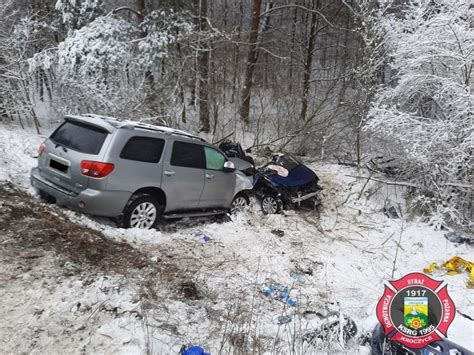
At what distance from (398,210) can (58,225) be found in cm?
789

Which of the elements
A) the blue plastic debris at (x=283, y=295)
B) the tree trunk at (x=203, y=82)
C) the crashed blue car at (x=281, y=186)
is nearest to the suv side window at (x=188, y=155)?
the crashed blue car at (x=281, y=186)

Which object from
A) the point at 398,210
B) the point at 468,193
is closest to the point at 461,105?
the point at 468,193

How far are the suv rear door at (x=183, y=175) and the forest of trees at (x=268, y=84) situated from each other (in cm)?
492

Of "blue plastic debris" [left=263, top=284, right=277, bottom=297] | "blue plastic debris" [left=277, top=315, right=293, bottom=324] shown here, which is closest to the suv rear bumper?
"blue plastic debris" [left=263, top=284, right=277, bottom=297]

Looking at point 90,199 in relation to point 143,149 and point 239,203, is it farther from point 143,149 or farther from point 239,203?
point 239,203

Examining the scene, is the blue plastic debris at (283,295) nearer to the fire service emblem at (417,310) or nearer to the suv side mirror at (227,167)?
the fire service emblem at (417,310)

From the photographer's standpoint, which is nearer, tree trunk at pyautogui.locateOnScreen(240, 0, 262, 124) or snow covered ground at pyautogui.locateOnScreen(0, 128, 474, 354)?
snow covered ground at pyautogui.locateOnScreen(0, 128, 474, 354)

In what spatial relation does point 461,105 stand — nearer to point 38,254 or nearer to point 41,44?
point 38,254

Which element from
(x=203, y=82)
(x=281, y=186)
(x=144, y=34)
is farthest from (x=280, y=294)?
(x=144, y=34)

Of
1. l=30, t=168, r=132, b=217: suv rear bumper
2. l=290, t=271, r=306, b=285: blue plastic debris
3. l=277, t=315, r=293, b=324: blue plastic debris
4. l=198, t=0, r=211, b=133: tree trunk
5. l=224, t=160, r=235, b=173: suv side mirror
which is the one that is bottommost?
l=290, t=271, r=306, b=285: blue plastic debris

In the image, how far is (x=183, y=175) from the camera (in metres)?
7.15

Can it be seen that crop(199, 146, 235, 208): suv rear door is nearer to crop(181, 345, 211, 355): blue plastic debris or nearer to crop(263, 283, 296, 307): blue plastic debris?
crop(263, 283, 296, 307): blue plastic debris

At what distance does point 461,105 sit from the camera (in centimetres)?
898

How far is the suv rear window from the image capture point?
19.8ft
